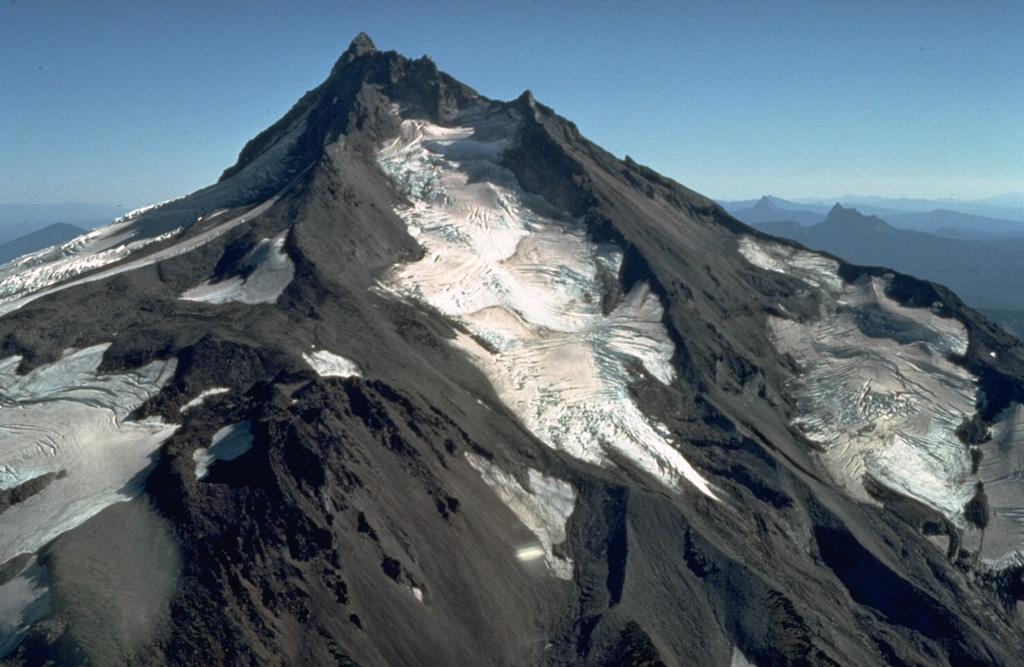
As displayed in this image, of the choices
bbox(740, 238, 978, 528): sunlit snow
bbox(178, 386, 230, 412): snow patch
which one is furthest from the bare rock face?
bbox(178, 386, 230, 412): snow patch

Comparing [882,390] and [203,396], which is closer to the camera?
[203,396]

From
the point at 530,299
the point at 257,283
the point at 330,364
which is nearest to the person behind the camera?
the point at 330,364

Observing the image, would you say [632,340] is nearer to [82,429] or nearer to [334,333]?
[334,333]

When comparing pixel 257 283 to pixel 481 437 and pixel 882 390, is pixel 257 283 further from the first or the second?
pixel 882 390

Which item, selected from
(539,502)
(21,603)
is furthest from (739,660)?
(21,603)

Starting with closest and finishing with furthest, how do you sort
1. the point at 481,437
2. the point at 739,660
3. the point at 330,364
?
the point at 739,660 → the point at 481,437 → the point at 330,364

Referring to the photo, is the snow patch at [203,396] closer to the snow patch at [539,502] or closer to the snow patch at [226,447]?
the snow patch at [226,447]

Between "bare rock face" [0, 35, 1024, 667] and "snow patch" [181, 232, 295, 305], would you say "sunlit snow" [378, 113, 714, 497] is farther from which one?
"snow patch" [181, 232, 295, 305]
